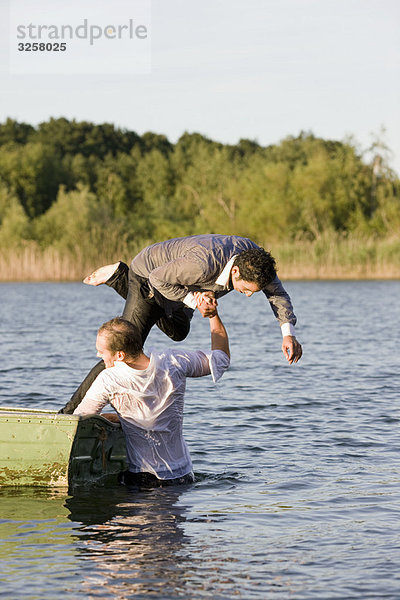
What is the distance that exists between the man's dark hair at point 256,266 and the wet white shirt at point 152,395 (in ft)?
2.34

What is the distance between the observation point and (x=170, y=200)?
84438 mm

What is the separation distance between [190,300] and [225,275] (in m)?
0.33

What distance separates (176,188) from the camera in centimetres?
8950

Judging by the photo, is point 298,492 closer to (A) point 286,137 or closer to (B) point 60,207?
(B) point 60,207

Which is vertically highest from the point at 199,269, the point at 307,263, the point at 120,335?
the point at 307,263

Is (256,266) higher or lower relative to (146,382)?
higher

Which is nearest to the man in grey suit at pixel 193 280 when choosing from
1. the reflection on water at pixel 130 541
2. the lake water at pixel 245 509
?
the reflection on water at pixel 130 541

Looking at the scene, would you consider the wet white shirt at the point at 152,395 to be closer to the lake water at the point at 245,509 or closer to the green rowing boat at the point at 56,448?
the green rowing boat at the point at 56,448

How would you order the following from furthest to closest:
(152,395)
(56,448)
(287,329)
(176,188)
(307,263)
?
(176,188)
(307,263)
(56,448)
(152,395)
(287,329)

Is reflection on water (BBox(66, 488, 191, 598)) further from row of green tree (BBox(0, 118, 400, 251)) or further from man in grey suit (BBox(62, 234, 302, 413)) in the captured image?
row of green tree (BBox(0, 118, 400, 251))

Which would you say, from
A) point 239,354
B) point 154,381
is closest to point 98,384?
point 154,381

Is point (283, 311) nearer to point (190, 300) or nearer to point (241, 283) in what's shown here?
point (241, 283)

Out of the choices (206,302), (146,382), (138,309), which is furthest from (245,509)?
(206,302)

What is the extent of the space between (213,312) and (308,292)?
3696cm
